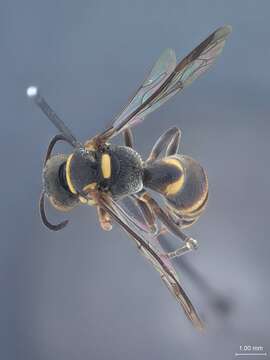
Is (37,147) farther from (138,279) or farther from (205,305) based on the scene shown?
(205,305)

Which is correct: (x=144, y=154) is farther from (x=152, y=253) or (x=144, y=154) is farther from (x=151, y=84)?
(x=152, y=253)

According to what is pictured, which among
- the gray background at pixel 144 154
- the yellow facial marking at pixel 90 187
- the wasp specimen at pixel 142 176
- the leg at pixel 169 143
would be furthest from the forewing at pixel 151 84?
the gray background at pixel 144 154

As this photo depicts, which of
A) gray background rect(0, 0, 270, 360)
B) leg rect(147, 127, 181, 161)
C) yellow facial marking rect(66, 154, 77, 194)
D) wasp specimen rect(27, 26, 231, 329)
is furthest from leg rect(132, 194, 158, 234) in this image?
gray background rect(0, 0, 270, 360)

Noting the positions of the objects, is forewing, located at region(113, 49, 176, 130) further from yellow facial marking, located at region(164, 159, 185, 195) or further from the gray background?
the gray background

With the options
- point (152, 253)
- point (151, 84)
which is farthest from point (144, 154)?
point (152, 253)

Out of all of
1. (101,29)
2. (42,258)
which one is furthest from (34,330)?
(101,29)
